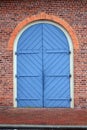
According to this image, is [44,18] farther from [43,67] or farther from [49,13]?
[43,67]

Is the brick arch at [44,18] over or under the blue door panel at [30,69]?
over

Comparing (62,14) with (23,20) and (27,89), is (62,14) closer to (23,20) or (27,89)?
(23,20)

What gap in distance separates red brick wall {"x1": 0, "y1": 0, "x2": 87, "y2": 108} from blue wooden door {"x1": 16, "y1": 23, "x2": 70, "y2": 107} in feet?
1.05

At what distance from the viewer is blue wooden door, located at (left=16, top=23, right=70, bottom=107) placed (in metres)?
12.6

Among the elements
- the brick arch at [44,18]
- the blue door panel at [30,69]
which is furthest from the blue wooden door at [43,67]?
the brick arch at [44,18]

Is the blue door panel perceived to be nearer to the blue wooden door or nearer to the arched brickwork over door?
the blue wooden door

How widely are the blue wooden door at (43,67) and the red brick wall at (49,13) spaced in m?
0.32

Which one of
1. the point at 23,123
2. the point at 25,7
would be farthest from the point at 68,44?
the point at 23,123

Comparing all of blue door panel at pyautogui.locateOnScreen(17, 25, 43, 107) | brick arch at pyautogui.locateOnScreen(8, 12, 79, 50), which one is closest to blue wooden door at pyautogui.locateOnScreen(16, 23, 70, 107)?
blue door panel at pyautogui.locateOnScreen(17, 25, 43, 107)

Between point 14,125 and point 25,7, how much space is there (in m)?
4.67

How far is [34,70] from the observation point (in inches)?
498

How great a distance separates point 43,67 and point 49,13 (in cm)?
178

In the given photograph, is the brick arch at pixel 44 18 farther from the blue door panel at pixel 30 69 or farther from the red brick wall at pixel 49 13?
the blue door panel at pixel 30 69

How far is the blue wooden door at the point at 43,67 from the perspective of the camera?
12.6m
